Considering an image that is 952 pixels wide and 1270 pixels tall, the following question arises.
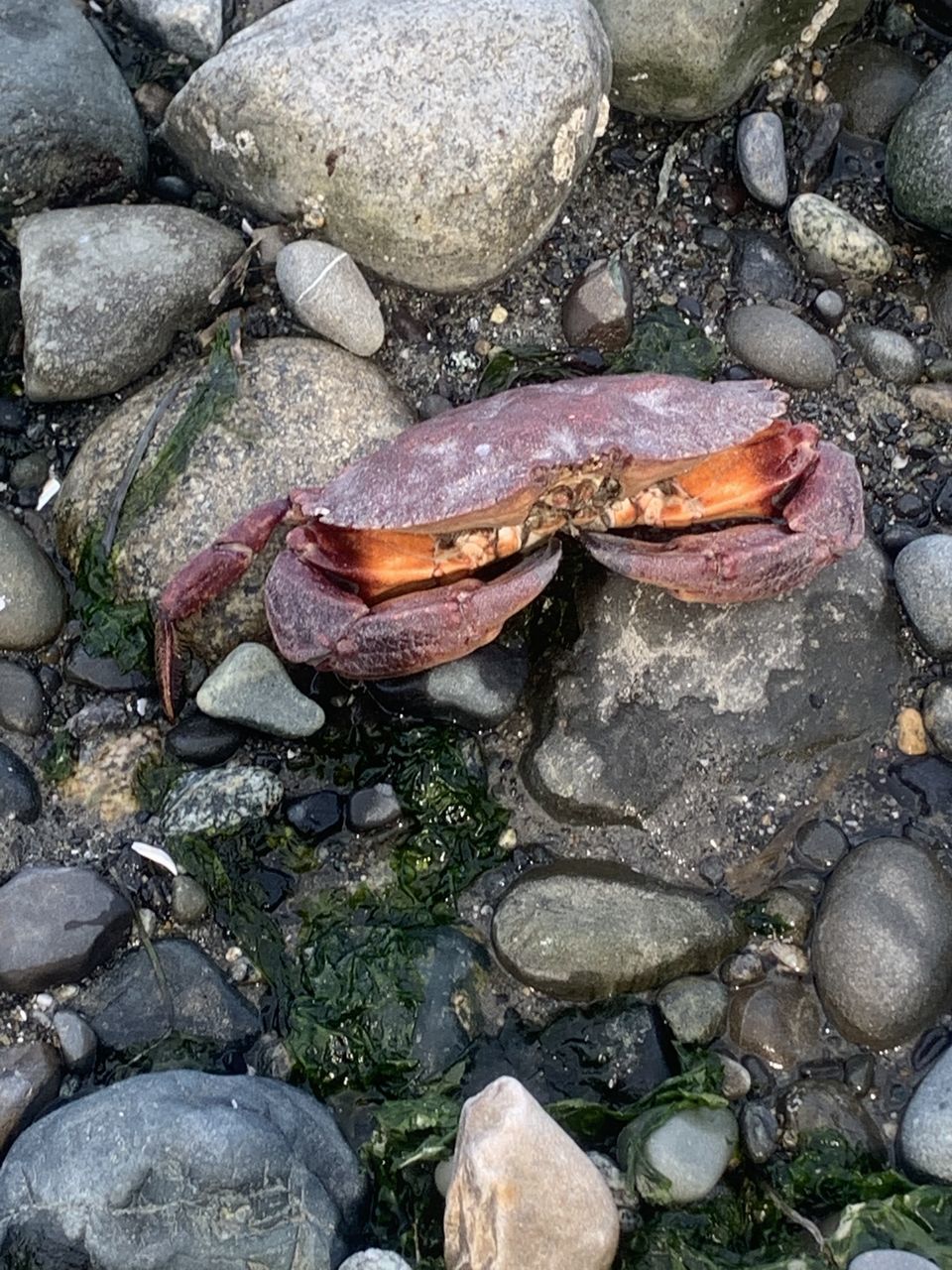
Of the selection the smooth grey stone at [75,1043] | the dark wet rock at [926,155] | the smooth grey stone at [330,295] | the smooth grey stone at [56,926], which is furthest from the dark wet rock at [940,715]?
the smooth grey stone at [75,1043]

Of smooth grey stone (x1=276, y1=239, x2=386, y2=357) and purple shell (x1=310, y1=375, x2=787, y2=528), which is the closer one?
purple shell (x1=310, y1=375, x2=787, y2=528)

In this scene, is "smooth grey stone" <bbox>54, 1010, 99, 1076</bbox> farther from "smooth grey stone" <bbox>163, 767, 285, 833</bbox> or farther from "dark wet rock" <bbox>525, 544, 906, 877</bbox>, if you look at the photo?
"dark wet rock" <bbox>525, 544, 906, 877</bbox>

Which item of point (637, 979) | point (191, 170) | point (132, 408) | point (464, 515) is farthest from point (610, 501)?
point (191, 170)

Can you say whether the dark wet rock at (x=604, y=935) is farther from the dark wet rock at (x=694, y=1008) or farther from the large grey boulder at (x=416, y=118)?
the large grey boulder at (x=416, y=118)

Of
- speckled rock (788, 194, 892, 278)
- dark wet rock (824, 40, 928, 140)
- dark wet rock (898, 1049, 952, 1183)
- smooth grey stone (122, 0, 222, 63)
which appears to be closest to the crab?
speckled rock (788, 194, 892, 278)

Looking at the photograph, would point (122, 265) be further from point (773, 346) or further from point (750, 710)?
point (750, 710)

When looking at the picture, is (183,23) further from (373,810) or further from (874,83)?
(373,810)

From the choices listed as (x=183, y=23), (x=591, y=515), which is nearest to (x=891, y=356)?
(x=591, y=515)
